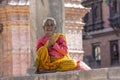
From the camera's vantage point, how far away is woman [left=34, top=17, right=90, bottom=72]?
8328mm

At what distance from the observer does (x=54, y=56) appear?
8492mm

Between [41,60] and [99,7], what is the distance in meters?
33.1

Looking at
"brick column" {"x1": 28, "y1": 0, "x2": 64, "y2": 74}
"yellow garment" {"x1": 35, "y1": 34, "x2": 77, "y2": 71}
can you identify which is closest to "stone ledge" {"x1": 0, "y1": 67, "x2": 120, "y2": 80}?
"yellow garment" {"x1": 35, "y1": 34, "x2": 77, "y2": 71}

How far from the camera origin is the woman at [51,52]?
8.33 metres

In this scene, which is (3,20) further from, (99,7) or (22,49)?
(99,7)

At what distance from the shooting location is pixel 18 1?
1330cm

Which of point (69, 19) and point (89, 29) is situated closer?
point (69, 19)

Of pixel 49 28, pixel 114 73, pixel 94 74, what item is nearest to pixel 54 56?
pixel 49 28

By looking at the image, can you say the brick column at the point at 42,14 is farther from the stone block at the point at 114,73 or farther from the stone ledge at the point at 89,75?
the stone block at the point at 114,73

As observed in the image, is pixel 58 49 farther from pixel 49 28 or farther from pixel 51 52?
pixel 49 28

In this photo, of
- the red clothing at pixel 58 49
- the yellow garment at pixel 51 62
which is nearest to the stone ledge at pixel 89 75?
the yellow garment at pixel 51 62

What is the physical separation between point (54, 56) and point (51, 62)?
0.41ft

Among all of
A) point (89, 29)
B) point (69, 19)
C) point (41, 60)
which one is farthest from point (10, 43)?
point (89, 29)

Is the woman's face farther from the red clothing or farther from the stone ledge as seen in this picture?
the stone ledge
